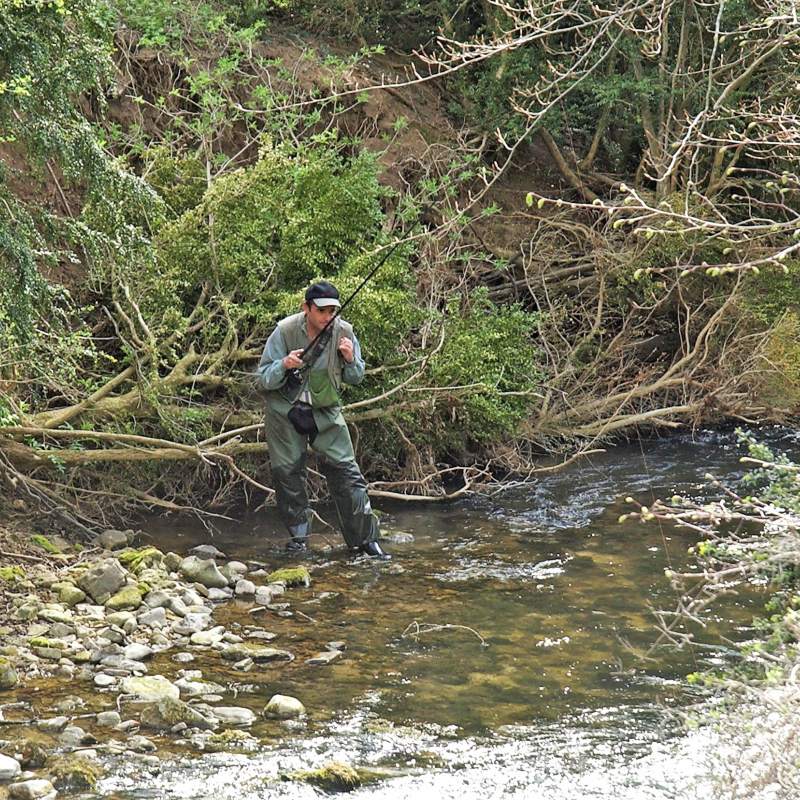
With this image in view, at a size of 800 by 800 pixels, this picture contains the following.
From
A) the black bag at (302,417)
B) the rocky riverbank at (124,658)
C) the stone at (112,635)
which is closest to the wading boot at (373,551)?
the rocky riverbank at (124,658)

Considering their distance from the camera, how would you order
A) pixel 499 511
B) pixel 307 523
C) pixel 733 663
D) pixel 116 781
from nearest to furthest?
1. pixel 116 781
2. pixel 733 663
3. pixel 307 523
4. pixel 499 511

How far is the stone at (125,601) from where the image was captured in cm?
682

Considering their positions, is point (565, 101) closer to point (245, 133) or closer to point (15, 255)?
point (245, 133)

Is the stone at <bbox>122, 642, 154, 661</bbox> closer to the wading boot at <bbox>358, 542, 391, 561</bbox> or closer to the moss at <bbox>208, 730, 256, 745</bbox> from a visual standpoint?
the moss at <bbox>208, 730, 256, 745</bbox>

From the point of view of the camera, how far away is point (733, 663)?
5809mm

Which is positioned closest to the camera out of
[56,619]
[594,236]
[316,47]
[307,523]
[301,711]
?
[301,711]

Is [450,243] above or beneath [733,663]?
above

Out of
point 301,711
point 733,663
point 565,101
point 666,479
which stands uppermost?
point 565,101

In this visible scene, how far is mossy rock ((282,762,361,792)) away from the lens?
4.54 metres

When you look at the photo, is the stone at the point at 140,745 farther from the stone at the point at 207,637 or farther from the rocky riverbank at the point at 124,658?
the stone at the point at 207,637

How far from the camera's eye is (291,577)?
761 cm

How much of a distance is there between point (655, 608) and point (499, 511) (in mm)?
2735

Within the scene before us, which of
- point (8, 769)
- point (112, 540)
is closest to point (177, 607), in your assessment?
point (112, 540)

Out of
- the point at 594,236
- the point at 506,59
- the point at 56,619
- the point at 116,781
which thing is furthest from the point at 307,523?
the point at 506,59
